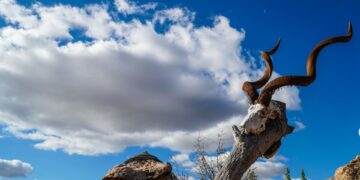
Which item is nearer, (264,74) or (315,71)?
(315,71)

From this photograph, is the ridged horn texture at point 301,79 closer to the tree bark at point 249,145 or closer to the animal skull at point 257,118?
the animal skull at point 257,118

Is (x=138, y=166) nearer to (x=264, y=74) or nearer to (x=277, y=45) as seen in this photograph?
(x=264, y=74)

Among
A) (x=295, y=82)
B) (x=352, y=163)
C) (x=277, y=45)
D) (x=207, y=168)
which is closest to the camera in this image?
(x=295, y=82)

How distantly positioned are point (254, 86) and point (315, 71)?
82 cm

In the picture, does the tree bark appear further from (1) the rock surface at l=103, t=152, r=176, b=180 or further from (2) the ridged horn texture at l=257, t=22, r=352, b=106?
(1) the rock surface at l=103, t=152, r=176, b=180

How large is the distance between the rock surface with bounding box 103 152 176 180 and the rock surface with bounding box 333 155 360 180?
8.95 meters

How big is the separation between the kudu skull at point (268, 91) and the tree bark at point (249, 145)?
0.20ft

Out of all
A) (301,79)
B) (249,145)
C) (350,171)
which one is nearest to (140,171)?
(249,145)

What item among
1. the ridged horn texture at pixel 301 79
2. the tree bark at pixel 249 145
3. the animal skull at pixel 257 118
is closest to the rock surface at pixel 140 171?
the tree bark at pixel 249 145

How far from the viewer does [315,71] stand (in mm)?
5492

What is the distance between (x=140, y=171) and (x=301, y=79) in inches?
109

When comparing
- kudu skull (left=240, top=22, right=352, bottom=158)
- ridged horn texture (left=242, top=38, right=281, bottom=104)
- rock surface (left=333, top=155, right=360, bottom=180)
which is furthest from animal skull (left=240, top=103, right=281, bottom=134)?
rock surface (left=333, top=155, right=360, bottom=180)

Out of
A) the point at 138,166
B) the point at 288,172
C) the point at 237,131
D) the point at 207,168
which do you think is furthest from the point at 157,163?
the point at 288,172

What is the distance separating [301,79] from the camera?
541cm
